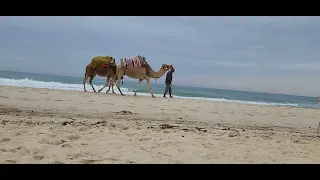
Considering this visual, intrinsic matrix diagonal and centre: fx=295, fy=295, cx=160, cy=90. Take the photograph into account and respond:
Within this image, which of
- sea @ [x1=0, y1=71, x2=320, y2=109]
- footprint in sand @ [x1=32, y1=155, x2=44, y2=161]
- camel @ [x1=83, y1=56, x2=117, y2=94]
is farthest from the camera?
sea @ [x1=0, y1=71, x2=320, y2=109]

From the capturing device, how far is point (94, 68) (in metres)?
14.7

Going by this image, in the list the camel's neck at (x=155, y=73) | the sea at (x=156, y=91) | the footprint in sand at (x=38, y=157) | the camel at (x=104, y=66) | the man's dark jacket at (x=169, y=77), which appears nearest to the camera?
the footprint in sand at (x=38, y=157)

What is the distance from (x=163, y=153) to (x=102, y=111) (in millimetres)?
4614

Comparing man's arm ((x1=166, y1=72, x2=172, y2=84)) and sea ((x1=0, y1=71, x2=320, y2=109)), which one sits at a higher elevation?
man's arm ((x1=166, y1=72, x2=172, y2=84))

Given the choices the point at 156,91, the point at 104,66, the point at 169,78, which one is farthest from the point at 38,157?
the point at 156,91

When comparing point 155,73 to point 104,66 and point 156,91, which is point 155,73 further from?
point 156,91

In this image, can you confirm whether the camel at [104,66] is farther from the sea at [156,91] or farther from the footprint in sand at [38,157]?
the footprint in sand at [38,157]

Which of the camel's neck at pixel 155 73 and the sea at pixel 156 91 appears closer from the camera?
the camel's neck at pixel 155 73

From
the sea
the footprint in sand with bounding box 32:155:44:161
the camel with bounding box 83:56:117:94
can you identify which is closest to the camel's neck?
the sea

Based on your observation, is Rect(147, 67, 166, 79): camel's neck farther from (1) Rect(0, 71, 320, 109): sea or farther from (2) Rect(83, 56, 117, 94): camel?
(2) Rect(83, 56, 117, 94): camel

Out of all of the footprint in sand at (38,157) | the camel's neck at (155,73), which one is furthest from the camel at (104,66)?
the footprint in sand at (38,157)
